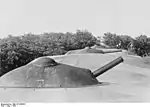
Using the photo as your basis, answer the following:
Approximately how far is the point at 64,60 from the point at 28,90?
17.1 meters

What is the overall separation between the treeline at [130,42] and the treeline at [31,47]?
1466cm

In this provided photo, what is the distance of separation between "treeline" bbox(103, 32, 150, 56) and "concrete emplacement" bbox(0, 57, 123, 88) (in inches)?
2860

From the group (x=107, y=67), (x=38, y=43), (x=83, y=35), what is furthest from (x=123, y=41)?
(x=107, y=67)

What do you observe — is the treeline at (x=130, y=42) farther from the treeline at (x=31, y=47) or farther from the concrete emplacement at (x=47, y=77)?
the concrete emplacement at (x=47, y=77)

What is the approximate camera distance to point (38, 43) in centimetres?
5972

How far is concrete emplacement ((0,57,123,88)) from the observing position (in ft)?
33.7

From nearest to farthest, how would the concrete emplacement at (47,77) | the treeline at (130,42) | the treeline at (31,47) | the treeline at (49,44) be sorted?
the concrete emplacement at (47,77)
the treeline at (31,47)
the treeline at (49,44)
the treeline at (130,42)

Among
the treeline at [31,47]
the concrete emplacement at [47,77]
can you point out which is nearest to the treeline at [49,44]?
the treeline at [31,47]

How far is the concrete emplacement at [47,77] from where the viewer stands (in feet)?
33.7

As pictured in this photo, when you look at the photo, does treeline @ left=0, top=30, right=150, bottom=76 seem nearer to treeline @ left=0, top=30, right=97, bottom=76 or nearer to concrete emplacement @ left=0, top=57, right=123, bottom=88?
treeline @ left=0, top=30, right=97, bottom=76

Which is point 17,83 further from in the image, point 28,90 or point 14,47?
point 14,47

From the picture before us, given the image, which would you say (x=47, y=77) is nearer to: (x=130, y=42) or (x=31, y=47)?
(x=31, y=47)

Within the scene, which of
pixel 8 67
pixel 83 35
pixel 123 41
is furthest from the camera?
pixel 123 41

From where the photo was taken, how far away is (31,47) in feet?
172
